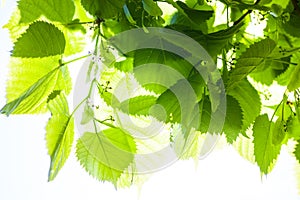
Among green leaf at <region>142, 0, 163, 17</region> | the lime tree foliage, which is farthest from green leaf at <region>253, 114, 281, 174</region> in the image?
green leaf at <region>142, 0, 163, 17</region>

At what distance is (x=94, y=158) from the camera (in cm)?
25

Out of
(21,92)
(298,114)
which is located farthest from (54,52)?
(298,114)

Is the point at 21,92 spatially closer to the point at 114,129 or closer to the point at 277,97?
the point at 114,129

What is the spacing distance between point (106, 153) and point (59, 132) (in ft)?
0.09

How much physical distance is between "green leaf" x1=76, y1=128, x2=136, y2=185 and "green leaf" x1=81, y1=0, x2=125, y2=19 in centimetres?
7

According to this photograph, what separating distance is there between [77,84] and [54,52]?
29 mm

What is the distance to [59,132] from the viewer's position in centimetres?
24

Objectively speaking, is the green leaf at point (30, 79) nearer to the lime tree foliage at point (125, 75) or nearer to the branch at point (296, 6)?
the lime tree foliage at point (125, 75)

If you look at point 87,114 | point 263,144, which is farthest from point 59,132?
point 263,144

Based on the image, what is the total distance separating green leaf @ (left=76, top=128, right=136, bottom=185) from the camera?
0.25 metres

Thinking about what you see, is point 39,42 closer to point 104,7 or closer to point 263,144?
point 104,7

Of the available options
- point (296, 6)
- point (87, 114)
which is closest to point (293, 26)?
point (296, 6)

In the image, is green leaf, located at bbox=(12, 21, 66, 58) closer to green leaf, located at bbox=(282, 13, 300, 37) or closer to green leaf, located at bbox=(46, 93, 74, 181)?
green leaf, located at bbox=(46, 93, 74, 181)

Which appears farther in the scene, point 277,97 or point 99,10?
point 277,97
